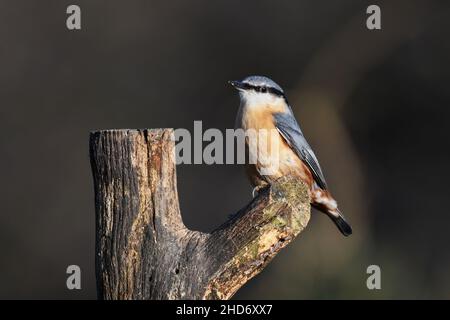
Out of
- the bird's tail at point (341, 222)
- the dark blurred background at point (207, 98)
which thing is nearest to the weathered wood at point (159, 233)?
the bird's tail at point (341, 222)

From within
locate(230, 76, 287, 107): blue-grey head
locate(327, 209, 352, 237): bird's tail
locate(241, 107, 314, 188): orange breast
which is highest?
locate(230, 76, 287, 107): blue-grey head

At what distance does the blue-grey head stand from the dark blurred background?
390 centimetres

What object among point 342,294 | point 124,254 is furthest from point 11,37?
point 124,254

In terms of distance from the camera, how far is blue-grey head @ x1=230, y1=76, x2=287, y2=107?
489cm

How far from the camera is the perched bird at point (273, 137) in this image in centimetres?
475

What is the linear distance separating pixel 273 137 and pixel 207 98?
4773mm

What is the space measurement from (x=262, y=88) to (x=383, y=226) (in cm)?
442

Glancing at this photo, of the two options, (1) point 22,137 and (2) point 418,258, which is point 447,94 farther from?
(1) point 22,137

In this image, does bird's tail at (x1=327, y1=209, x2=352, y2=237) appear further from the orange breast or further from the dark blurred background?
the dark blurred background

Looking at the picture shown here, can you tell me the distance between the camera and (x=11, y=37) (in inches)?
372

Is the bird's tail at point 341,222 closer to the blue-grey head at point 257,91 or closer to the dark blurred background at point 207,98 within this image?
the blue-grey head at point 257,91

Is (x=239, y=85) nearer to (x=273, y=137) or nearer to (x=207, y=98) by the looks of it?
(x=273, y=137)

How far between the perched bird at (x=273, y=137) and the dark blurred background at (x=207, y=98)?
3.86 meters

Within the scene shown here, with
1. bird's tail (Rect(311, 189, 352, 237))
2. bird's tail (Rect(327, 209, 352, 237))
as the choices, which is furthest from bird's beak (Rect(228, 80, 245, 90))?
bird's tail (Rect(327, 209, 352, 237))
